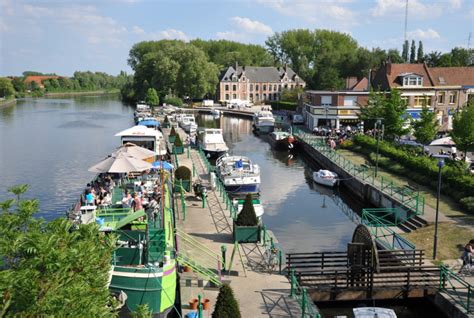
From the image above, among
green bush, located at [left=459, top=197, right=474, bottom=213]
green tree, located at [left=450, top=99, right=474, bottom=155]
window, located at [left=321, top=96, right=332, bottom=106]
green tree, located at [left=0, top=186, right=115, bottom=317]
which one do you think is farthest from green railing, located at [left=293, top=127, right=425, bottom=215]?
green tree, located at [left=0, top=186, right=115, bottom=317]

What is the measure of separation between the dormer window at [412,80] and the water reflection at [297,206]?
19.1 metres

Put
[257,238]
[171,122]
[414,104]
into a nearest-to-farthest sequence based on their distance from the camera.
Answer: [257,238]
[414,104]
[171,122]

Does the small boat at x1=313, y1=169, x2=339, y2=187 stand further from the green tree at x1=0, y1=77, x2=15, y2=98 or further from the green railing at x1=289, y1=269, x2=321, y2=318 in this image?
the green tree at x1=0, y1=77, x2=15, y2=98

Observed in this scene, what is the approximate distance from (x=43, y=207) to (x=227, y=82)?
8546cm

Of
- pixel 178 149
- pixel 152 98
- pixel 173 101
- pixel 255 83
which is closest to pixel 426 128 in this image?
pixel 178 149

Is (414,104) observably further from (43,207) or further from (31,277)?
(31,277)

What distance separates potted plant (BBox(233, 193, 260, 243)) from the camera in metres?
21.1

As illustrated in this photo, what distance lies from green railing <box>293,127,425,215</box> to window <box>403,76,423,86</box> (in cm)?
1516

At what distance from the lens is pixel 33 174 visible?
43.1 m

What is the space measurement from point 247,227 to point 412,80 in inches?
1909

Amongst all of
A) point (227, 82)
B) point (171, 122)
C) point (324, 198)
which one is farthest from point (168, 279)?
point (227, 82)

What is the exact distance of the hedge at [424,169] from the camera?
92.0 feet

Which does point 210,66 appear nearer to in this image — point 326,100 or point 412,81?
point 326,100

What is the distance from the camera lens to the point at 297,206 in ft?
109
